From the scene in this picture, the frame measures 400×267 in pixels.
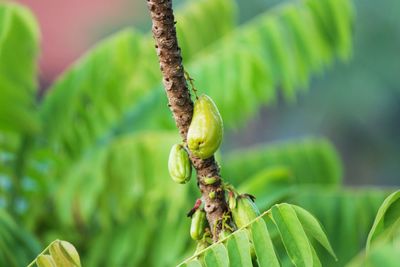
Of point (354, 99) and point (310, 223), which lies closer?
point (310, 223)

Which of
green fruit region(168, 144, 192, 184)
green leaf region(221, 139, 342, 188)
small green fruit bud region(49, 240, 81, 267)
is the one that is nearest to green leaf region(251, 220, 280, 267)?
green fruit region(168, 144, 192, 184)

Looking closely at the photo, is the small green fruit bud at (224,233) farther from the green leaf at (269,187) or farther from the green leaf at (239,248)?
the green leaf at (269,187)

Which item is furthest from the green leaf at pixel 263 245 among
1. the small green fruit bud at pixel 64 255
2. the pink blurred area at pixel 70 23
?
the pink blurred area at pixel 70 23

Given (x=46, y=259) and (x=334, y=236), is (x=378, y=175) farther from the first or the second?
(x=46, y=259)

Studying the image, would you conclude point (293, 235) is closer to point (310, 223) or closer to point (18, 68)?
point (310, 223)

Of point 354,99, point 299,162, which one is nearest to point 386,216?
point 299,162

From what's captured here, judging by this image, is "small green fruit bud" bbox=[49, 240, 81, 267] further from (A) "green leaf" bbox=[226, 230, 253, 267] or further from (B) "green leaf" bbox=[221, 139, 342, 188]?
(B) "green leaf" bbox=[221, 139, 342, 188]
